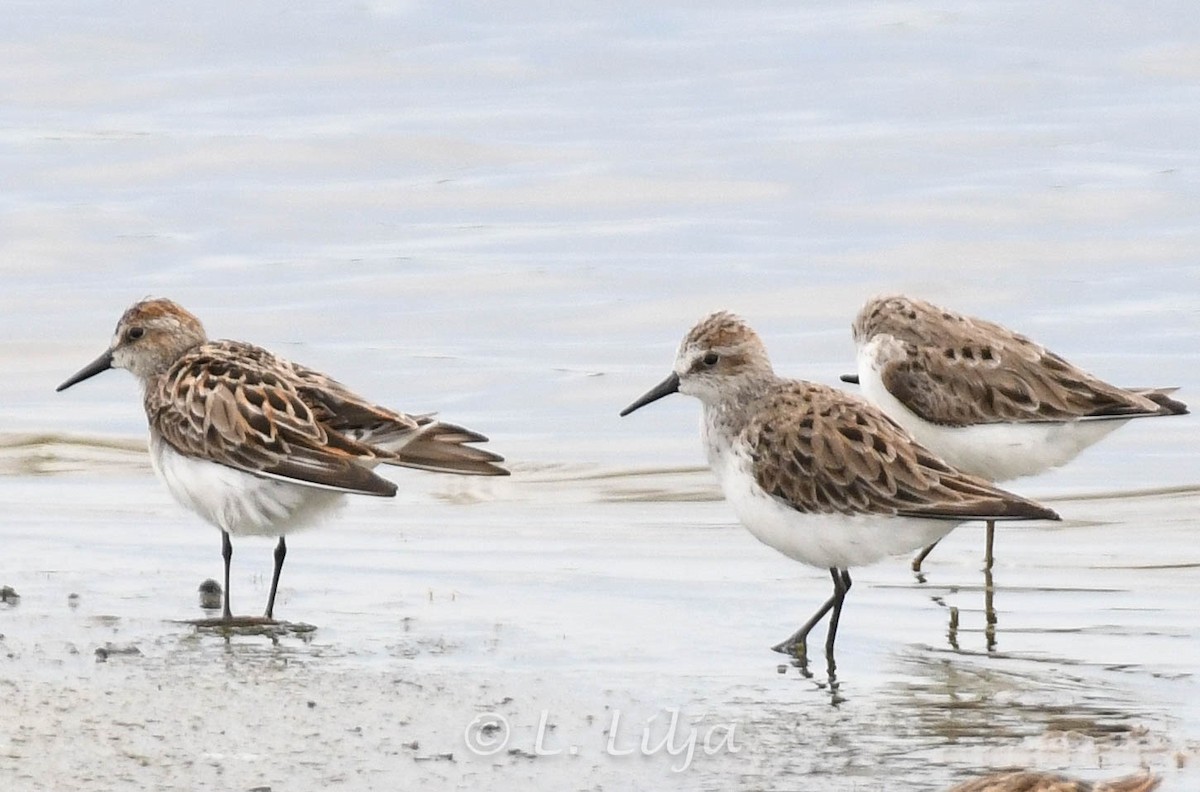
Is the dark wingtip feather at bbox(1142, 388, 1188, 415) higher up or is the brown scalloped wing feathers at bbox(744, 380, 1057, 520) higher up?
the brown scalloped wing feathers at bbox(744, 380, 1057, 520)

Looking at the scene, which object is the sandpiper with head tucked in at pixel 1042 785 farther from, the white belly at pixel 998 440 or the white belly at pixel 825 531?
the white belly at pixel 998 440

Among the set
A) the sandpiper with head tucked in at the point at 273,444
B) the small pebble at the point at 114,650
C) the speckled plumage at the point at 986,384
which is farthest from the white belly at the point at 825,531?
the small pebble at the point at 114,650

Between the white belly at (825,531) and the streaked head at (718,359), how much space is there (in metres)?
0.45

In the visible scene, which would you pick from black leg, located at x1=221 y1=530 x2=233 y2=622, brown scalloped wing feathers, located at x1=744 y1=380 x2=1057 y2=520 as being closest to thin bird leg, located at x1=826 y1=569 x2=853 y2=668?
brown scalloped wing feathers, located at x1=744 y1=380 x2=1057 y2=520

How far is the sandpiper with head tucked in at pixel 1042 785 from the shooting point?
245 inches

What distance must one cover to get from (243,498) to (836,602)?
2.59 metres

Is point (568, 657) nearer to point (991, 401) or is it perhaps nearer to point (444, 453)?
point (444, 453)

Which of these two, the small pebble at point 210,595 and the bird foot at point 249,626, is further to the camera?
the small pebble at point 210,595

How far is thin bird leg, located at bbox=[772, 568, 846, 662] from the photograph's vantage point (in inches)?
370

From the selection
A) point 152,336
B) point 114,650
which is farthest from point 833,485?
point 152,336

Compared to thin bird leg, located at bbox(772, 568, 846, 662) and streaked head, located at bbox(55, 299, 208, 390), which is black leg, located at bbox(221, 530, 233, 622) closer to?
streaked head, located at bbox(55, 299, 208, 390)

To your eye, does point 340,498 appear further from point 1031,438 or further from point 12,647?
point 1031,438

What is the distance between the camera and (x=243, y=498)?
9930 mm

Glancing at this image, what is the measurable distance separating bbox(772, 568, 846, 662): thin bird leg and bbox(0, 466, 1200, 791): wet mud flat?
10 cm
